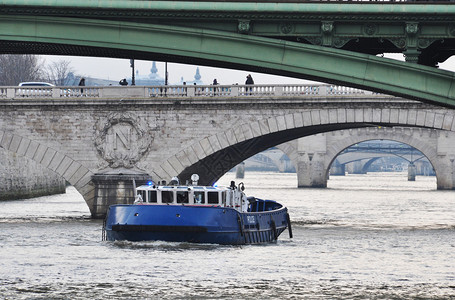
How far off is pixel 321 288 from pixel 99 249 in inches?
459

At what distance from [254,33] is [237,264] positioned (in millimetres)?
16342

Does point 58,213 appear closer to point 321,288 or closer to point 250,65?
point 321,288

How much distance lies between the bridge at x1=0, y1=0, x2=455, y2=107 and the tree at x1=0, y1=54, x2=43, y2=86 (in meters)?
85.5

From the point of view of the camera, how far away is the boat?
34688 millimetres

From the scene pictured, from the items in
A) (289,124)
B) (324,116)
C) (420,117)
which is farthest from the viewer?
(324,116)

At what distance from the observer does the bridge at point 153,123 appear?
4719 centimetres

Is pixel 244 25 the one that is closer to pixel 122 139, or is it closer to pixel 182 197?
pixel 182 197

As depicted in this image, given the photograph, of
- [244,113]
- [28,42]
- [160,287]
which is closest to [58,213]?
[244,113]

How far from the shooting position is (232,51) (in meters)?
13.8

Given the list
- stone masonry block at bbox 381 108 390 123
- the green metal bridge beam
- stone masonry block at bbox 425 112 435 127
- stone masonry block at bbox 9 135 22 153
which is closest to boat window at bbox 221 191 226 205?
stone masonry block at bbox 381 108 390 123

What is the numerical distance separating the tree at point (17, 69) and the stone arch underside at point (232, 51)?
85.4 meters

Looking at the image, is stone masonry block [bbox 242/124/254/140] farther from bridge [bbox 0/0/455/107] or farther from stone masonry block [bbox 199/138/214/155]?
bridge [bbox 0/0/455/107]

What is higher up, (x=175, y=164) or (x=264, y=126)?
(x=264, y=126)

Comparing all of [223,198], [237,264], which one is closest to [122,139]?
[223,198]
